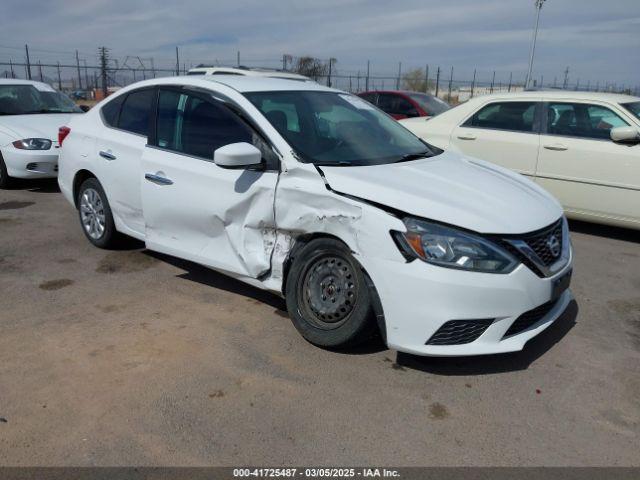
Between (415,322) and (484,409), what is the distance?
580 mm

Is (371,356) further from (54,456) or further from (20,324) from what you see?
(20,324)

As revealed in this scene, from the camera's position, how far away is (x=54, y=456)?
2.56 meters

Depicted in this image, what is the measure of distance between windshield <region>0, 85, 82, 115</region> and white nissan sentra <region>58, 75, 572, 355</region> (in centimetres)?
498

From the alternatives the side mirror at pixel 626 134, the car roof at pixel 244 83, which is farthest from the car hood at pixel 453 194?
the side mirror at pixel 626 134

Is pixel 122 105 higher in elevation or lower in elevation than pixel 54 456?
higher

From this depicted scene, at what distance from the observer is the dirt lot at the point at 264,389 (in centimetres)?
265

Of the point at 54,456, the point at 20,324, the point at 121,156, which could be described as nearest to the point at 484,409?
the point at 54,456

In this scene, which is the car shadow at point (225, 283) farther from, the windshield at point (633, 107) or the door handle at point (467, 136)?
the windshield at point (633, 107)

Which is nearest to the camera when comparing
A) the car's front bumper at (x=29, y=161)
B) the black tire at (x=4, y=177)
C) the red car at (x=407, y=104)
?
the car's front bumper at (x=29, y=161)

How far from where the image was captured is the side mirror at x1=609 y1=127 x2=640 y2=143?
19.1ft

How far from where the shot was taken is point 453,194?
3.33 metres

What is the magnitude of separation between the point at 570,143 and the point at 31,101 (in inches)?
322

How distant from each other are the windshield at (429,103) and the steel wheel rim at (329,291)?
8.71 metres

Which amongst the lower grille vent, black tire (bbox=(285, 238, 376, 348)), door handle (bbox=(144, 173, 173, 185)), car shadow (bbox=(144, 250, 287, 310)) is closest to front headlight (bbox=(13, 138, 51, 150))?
car shadow (bbox=(144, 250, 287, 310))
